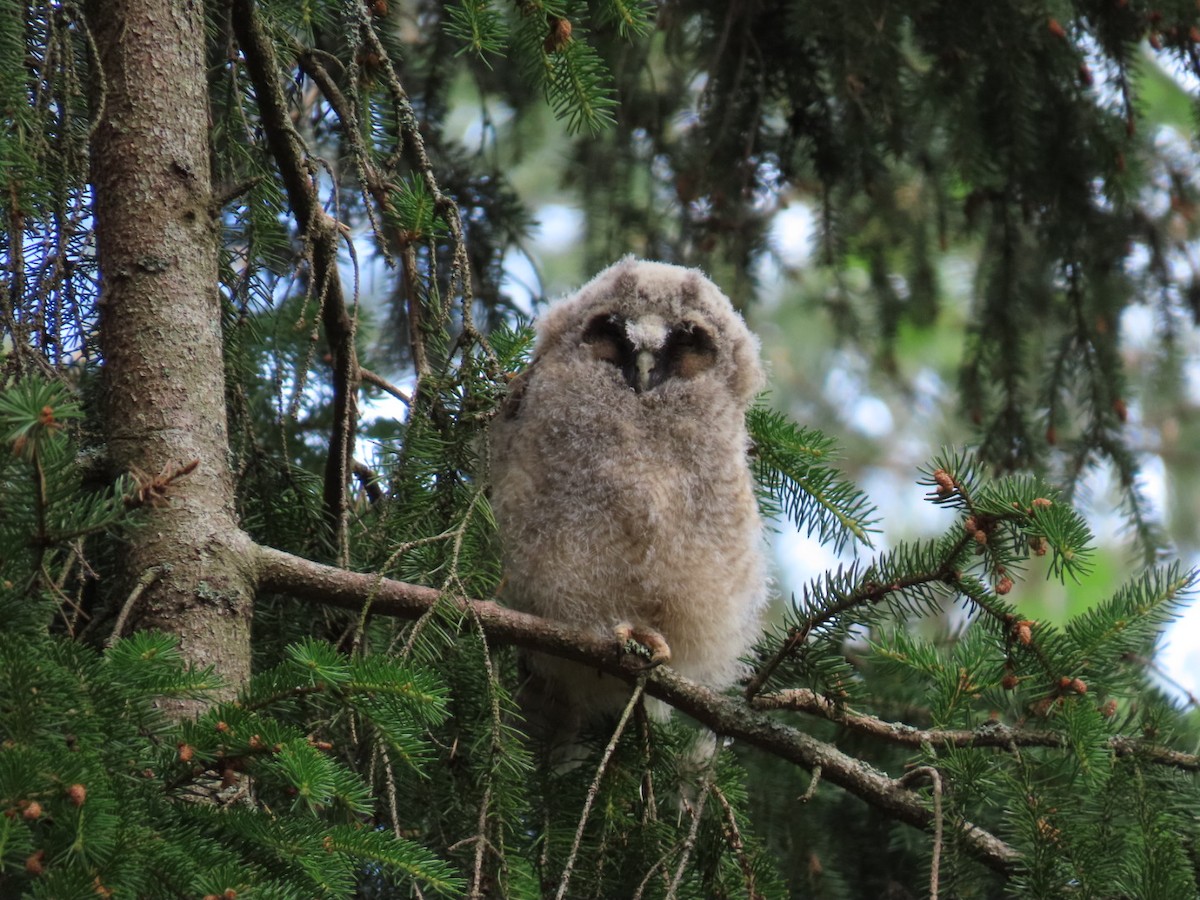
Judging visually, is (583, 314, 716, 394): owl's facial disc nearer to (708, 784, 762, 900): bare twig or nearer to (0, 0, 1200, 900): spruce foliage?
(0, 0, 1200, 900): spruce foliage

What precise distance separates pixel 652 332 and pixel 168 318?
1151 millimetres

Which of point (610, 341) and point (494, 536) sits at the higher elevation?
point (610, 341)

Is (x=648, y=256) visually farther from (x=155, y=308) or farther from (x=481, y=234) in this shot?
(x=155, y=308)

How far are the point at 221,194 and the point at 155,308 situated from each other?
246mm

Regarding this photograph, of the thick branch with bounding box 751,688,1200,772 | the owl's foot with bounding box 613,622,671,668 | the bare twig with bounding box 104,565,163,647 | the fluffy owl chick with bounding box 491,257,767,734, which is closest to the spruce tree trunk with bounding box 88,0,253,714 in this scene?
the bare twig with bounding box 104,565,163,647

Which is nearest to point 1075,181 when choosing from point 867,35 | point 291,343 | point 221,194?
point 867,35

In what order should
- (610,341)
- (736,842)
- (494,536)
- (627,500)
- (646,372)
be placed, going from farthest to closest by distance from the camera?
(610,341), (646,372), (627,500), (494,536), (736,842)

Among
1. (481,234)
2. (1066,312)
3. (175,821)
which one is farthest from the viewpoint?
(1066,312)

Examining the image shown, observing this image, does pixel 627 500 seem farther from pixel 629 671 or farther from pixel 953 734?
pixel 953 734

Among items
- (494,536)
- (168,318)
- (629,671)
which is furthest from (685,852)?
(168,318)

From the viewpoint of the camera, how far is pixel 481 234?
3322mm

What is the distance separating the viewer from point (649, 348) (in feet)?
8.82

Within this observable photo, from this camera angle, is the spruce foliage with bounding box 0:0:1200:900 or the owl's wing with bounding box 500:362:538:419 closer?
the spruce foliage with bounding box 0:0:1200:900

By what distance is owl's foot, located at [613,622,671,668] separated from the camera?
2041 mm
